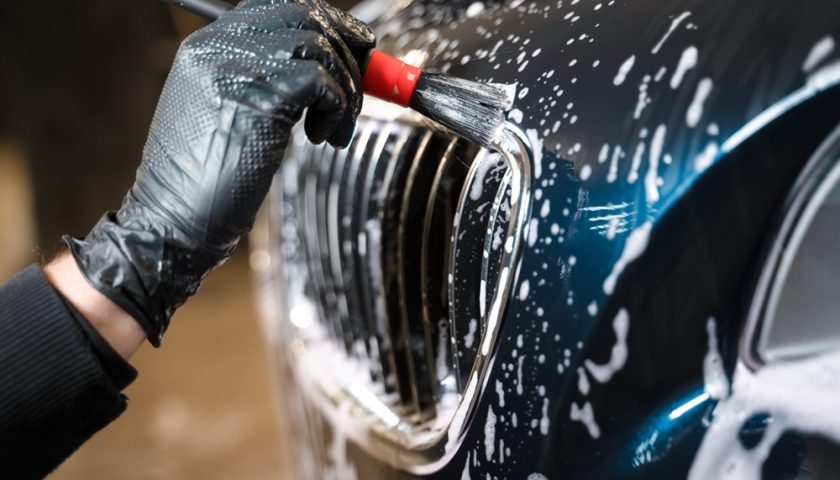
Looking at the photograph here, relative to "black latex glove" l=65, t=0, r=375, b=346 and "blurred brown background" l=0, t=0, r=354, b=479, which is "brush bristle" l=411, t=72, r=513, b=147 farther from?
Result: "blurred brown background" l=0, t=0, r=354, b=479

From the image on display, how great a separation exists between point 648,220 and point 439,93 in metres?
0.32

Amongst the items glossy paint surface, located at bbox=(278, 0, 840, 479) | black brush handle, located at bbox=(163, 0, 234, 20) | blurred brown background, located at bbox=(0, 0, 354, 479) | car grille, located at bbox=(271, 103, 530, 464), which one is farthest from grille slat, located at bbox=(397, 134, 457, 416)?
blurred brown background, located at bbox=(0, 0, 354, 479)

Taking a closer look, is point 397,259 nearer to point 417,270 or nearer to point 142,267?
point 417,270

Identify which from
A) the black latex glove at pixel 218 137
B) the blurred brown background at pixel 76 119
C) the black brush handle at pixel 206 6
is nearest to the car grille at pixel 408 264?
the black latex glove at pixel 218 137

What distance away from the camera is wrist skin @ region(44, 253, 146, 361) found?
865mm

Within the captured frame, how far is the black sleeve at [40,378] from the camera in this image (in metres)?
0.83

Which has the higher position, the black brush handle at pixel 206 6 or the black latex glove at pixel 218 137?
the black brush handle at pixel 206 6

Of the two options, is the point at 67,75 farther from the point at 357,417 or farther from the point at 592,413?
the point at 592,413

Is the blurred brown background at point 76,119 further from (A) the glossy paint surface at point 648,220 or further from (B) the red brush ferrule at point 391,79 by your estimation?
(A) the glossy paint surface at point 648,220

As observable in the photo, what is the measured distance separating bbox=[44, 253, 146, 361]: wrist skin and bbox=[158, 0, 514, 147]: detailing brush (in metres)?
0.34

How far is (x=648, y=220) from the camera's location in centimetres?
62

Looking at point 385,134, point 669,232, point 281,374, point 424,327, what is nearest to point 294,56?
point 385,134

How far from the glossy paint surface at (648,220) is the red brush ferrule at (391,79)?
0.18 metres

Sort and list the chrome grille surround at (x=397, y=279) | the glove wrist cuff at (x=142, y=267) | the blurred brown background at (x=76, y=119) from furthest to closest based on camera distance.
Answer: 1. the blurred brown background at (x=76, y=119)
2. the glove wrist cuff at (x=142, y=267)
3. the chrome grille surround at (x=397, y=279)
